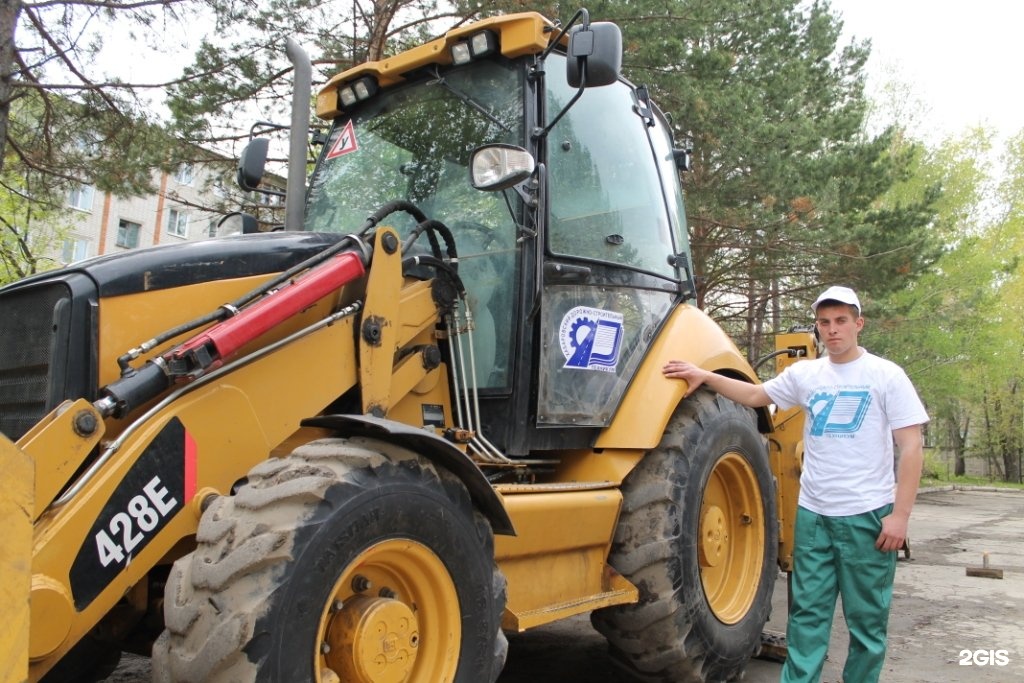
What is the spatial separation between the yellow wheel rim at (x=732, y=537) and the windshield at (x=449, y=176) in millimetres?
1411

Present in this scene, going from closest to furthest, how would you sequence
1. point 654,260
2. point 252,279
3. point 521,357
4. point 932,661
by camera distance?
point 252,279, point 521,357, point 654,260, point 932,661

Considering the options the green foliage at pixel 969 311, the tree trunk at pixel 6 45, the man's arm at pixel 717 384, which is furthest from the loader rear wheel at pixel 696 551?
the green foliage at pixel 969 311

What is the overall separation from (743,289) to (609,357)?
11.1 metres

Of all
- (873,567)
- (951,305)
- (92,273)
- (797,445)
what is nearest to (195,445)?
(92,273)

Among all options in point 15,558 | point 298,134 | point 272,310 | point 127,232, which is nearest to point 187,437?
point 272,310

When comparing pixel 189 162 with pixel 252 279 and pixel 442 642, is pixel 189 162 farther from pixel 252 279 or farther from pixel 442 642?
pixel 442 642

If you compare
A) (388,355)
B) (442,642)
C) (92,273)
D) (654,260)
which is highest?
(654,260)

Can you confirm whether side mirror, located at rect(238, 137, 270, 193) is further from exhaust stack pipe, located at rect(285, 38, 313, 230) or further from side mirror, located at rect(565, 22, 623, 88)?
side mirror, located at rect(565, 22, 623, 88)

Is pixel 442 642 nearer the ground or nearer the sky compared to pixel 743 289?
nearer the ground

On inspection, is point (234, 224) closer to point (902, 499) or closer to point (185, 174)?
point (902, 499)

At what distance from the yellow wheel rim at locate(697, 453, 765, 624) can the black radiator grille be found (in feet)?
9.60

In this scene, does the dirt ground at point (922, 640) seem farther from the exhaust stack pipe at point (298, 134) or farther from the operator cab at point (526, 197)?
the exhaust stack pipe at point (298, 134)

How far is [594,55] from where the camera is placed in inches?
133

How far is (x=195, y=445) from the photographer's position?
8.66 ft
